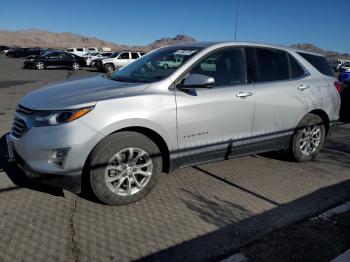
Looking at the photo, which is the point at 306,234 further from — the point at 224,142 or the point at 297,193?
the point at 224,142

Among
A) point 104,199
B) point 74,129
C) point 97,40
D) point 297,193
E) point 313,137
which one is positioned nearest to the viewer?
point 74,129

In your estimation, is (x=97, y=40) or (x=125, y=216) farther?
(x=97, y=40)

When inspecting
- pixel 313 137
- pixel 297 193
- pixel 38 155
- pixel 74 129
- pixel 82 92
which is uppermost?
pixel 82 92

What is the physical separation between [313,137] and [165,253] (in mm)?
3501

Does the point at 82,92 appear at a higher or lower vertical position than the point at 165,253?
higher

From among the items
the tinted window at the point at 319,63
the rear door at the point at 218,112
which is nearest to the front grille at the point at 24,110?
the rear door at the point at 218,112

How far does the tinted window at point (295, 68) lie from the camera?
5.22m

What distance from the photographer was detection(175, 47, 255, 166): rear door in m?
4.11

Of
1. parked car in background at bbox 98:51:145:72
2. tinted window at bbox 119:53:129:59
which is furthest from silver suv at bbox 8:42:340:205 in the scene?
tinted window at bbox 119:53:129:59

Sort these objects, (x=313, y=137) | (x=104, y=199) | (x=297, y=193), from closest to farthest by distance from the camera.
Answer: (x=104, y=199) → (x=297, y=193) → (x=313, y=137)

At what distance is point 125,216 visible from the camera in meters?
3.65

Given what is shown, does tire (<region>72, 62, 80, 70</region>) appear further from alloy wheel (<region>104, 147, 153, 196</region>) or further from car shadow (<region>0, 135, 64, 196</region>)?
alloy wheel (<region>104, 147, 153, 196</region>)

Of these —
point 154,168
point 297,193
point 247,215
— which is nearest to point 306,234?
point 247,215

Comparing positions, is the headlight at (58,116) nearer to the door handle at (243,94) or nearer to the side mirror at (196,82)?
the side mirror at (196,82)
